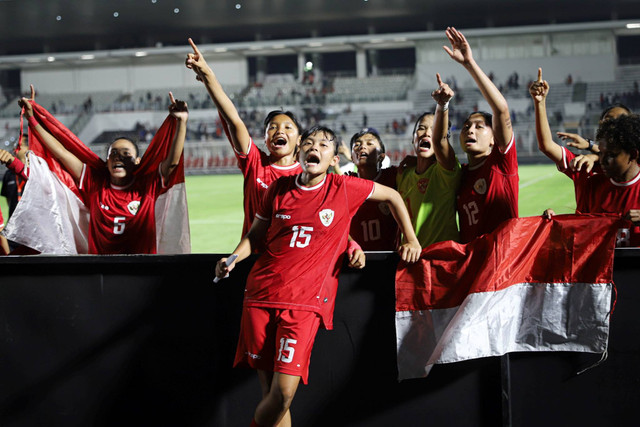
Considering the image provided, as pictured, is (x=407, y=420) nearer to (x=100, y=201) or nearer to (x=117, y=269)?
(x=117, y=269)

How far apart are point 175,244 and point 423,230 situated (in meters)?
1.94

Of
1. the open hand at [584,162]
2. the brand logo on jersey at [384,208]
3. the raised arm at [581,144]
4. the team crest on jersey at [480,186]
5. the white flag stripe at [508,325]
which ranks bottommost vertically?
the white flag stripe at [508,325]

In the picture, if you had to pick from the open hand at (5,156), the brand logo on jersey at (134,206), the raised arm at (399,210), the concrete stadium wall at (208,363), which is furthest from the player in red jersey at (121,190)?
the raised arm at (399,210)

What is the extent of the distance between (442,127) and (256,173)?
48.1 inches

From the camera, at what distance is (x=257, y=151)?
448cm

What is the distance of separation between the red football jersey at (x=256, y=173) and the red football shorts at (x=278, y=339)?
99cm

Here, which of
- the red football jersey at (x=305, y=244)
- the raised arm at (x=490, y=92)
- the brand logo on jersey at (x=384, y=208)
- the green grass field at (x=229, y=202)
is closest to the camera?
the red football jersey at (x=305, y=244)

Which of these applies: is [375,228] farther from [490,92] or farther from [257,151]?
[490,92]

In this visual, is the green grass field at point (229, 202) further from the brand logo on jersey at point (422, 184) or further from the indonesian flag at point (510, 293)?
the indonesian flag at point (510, 293)

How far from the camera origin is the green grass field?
45.5 ft

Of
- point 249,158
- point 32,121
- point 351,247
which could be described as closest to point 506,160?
point 351,247

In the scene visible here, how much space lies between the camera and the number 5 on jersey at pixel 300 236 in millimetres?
3592

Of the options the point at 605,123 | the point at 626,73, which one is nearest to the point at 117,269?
the point at 605,123

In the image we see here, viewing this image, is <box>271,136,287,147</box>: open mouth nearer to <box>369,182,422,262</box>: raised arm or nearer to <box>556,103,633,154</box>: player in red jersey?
<box>369,182,422,262</box>: raised arm
